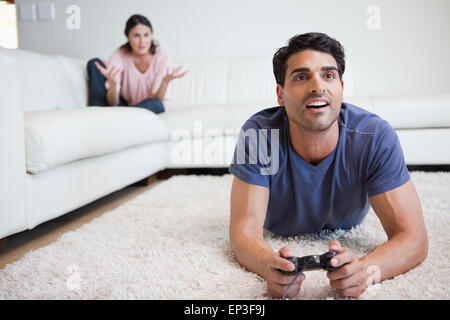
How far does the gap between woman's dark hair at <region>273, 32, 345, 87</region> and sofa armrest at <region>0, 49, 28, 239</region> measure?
76 centimetres

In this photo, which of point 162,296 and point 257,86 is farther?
point 257,86

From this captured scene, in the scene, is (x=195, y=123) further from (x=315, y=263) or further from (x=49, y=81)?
(x=315, y=263)

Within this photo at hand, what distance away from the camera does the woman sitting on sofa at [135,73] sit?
245 cm

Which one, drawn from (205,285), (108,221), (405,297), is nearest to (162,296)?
(205,285)

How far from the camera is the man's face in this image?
0.88 m

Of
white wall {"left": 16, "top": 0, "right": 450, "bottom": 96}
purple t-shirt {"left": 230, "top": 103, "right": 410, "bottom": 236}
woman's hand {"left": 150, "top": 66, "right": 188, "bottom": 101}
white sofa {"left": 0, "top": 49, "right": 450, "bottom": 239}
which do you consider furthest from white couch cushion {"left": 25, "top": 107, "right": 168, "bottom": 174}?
white wall {"left": 16, "top": 0, "right": 450, "bottom": 96}

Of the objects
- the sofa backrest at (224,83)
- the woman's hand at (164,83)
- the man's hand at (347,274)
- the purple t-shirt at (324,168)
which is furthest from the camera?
the sofa backrest at (224,83)

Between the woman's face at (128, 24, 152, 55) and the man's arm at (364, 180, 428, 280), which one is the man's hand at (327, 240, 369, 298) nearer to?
the man's arm at (364, 180, 428, 280)

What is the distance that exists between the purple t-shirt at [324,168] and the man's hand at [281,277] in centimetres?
26

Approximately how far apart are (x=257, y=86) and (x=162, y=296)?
231cm

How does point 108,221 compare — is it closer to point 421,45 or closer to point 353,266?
point 353,266

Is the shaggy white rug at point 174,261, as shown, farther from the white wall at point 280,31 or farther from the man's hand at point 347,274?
the white wall at point 280,31

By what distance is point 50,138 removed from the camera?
1208 millimetres

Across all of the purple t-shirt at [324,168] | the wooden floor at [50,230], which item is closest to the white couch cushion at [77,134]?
the wooden floor at [50,230]
